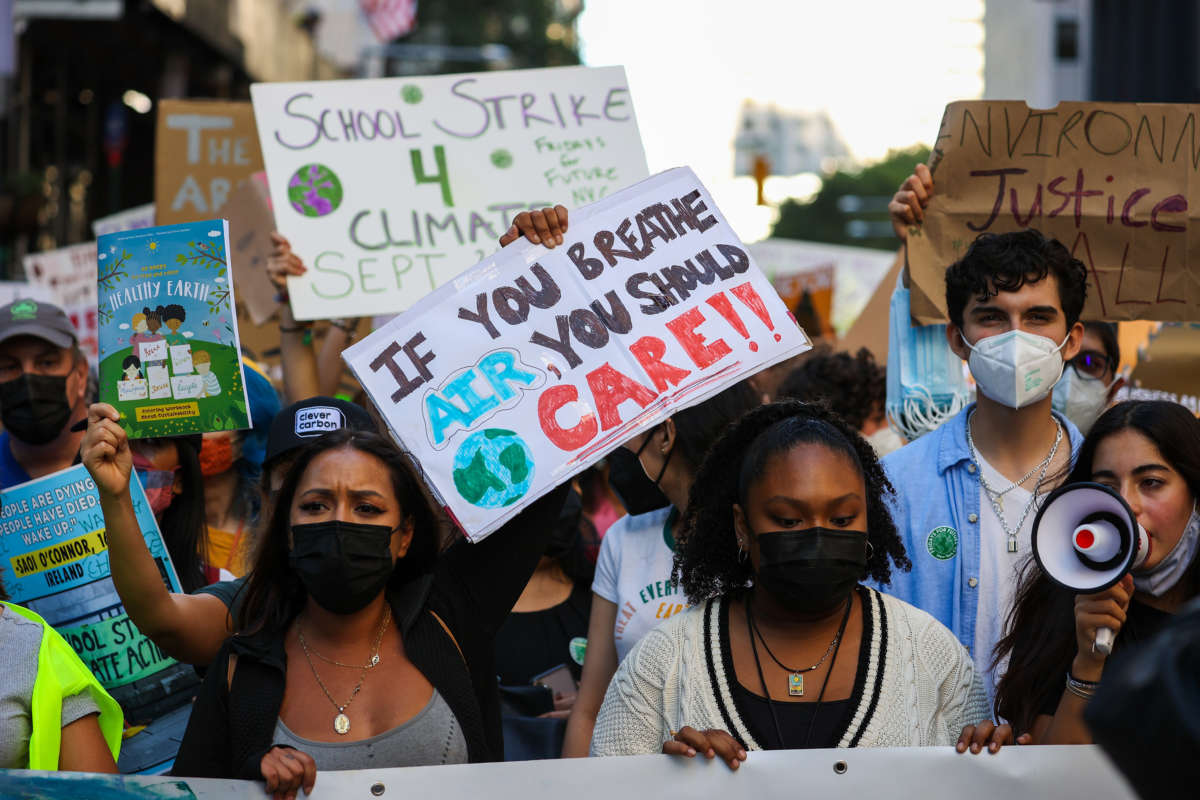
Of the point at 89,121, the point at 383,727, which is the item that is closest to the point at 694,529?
the point at 383,727

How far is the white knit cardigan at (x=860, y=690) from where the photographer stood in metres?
2.77

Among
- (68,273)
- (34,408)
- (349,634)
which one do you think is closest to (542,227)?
(349,634)

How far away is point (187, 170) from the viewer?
655cm

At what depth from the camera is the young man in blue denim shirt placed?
137 inches

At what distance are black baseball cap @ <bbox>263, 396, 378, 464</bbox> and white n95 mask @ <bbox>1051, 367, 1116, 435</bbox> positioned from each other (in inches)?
92.9

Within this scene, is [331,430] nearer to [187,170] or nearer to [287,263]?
[287,263]

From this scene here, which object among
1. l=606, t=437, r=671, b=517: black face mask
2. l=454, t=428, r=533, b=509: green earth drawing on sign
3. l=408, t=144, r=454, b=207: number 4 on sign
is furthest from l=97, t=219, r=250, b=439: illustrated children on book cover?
l=408, t=144, r=454, b=207: number 4 on sign

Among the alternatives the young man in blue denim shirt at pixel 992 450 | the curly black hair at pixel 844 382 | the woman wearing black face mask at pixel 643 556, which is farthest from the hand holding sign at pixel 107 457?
the curly black hair at pixel 844 382

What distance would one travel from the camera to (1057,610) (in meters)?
3.06

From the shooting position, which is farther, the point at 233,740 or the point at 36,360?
the point at 36,360

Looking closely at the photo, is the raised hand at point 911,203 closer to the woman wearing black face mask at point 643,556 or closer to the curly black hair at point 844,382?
the woman wearing black face mask at point 643,556

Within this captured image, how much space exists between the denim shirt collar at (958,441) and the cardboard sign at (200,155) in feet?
12.8

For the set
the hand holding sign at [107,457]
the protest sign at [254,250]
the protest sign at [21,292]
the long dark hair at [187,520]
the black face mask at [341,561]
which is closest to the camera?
the black face mask at [341,561]

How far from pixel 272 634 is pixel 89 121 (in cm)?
1845
